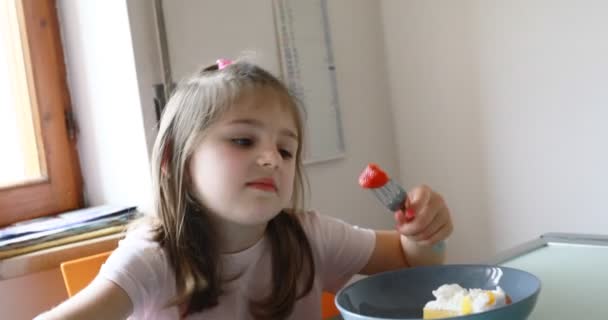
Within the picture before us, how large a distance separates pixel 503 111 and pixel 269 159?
1149 mm

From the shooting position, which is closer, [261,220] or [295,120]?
[261,220]

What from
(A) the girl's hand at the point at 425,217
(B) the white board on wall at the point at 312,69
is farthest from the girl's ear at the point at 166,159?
(B) the white board on wall at the point at 312,69

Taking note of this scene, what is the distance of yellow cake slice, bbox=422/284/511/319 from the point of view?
61 cm

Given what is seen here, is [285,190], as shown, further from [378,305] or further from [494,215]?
[494,215]

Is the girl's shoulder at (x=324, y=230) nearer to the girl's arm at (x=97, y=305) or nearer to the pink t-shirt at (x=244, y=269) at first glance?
the pink t-shirt at (x=244, y=269)

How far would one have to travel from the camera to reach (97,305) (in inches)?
28.6

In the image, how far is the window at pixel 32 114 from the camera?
1612 millimetres

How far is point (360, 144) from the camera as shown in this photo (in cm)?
207

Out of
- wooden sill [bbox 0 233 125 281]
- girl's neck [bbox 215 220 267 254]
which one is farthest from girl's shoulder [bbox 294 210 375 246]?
wooden sill [bbox 0 233 125 281]

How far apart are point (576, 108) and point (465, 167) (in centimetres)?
39

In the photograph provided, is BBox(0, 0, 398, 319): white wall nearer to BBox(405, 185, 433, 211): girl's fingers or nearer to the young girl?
the young girl

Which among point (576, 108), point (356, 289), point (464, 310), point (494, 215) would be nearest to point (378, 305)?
point (356, 289)

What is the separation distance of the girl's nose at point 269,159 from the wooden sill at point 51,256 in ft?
2.23

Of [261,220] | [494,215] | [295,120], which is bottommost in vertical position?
[494,215]
